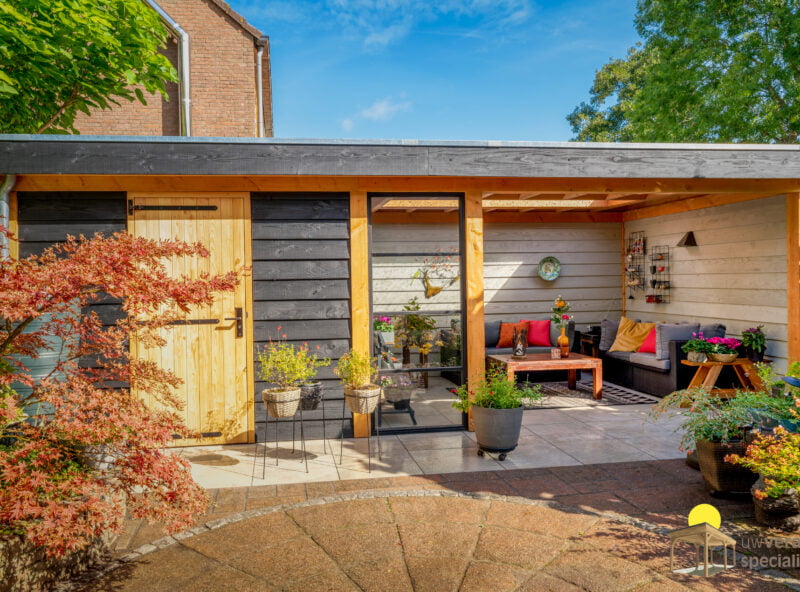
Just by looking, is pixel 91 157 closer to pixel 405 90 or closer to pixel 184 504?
pixel 184 504

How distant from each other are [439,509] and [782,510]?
72.4 inches

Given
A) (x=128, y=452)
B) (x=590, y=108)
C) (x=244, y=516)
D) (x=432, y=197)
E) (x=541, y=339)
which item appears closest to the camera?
(x=128, y=452)

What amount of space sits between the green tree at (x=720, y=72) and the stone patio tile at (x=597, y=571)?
1242cm

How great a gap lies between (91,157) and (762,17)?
14.2 m

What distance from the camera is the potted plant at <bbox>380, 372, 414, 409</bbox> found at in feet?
16.9

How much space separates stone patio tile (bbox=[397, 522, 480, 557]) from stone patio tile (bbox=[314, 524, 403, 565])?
2.4 inches

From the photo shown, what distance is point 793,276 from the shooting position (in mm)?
5559

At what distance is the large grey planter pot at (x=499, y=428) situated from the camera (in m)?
4.24

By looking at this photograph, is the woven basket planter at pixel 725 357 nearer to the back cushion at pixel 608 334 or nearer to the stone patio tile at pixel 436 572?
the back cushion at pixel 608 334

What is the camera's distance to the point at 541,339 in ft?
26.1

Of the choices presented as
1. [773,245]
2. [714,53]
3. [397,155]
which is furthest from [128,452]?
[714,53]

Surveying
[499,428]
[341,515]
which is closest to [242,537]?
[341,515]

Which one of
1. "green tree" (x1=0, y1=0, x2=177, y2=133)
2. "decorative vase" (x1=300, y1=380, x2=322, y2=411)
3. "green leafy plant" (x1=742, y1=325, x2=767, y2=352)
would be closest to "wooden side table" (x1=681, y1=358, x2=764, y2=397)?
"green leafy plant" (x1=742, y1=325, x2=767, y2=352)

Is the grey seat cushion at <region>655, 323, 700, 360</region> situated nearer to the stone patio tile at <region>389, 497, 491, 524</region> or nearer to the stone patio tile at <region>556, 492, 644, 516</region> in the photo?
the stone patio tile at <region>556, 492, 644, 516</region>
